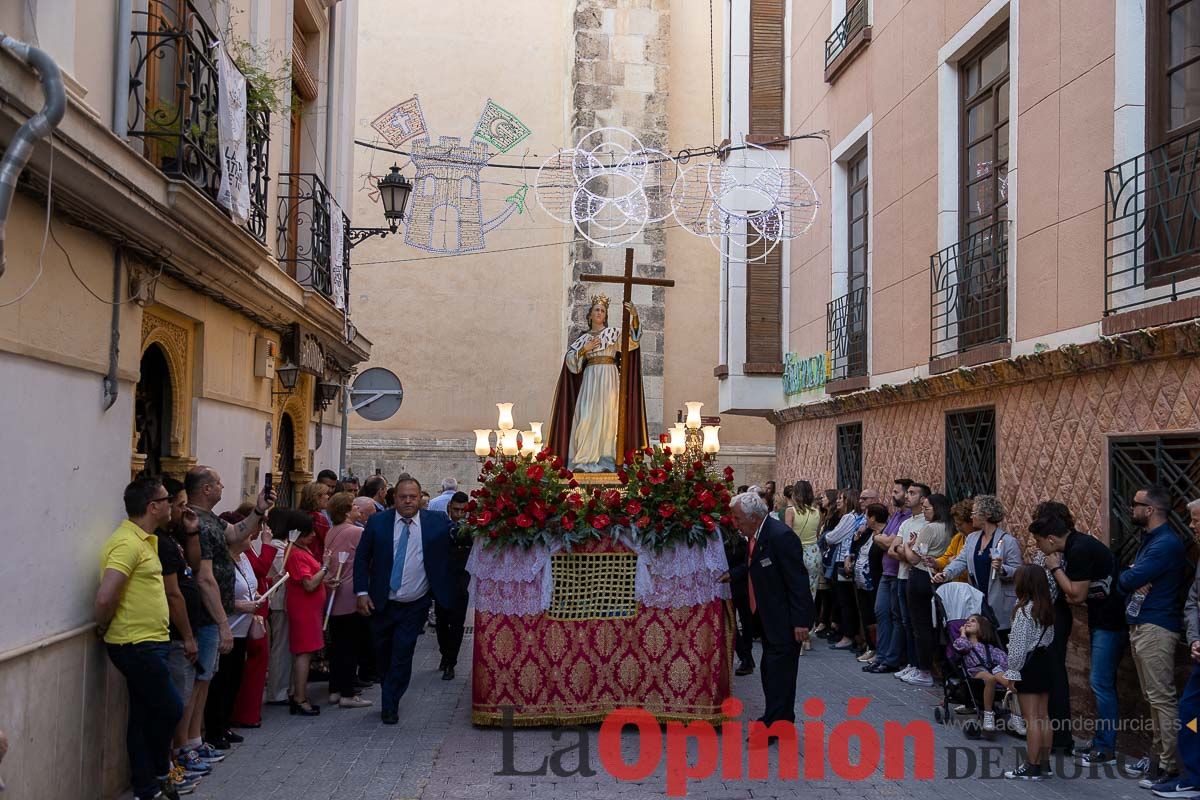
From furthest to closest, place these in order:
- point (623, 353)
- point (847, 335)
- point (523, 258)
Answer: point (523, 258), point (847, 335), point (623, 353)

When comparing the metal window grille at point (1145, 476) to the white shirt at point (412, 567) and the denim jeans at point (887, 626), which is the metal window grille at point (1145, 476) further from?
the white shirt at point (412, 567)

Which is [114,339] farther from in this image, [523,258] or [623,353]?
[523,258]

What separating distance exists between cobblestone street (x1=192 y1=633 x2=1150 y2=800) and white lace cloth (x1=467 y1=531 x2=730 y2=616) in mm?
926

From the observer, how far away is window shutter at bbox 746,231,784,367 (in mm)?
18156

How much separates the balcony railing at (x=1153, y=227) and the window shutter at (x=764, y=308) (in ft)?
32.0

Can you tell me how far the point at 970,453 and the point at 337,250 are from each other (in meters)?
7.37

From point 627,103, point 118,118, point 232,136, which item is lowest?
point 118,118

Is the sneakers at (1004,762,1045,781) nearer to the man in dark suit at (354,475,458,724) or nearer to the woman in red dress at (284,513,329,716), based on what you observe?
the man in dark suit at (354,475,458,724)

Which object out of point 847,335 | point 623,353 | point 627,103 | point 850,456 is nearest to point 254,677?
point 623,353

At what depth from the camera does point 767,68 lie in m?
18.2

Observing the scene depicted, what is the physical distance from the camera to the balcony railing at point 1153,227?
24.8ft

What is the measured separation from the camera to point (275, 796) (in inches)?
266

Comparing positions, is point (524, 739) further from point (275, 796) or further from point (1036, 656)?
point (1036, 656)

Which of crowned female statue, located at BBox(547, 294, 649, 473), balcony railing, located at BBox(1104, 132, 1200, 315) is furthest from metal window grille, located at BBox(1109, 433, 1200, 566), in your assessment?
crowned female statue, located at BBox(547, 294, 649, 473)
